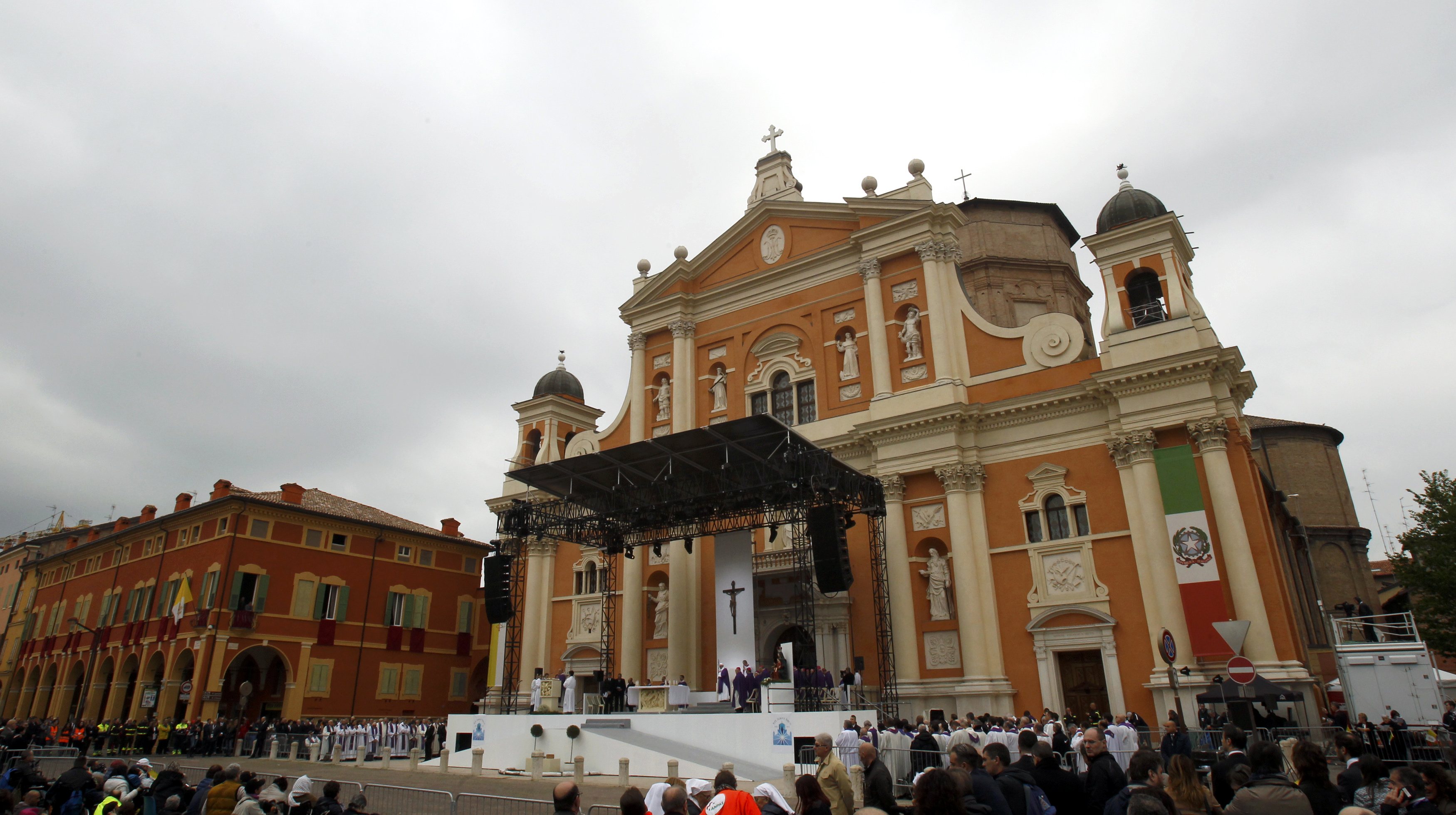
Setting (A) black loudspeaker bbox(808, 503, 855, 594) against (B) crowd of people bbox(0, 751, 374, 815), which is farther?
(A) black loudspeaker bbox(808, 503, 855, 594)

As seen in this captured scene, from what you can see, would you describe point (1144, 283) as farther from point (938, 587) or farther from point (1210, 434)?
point (938, 587)

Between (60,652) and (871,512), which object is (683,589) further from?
(60,652)

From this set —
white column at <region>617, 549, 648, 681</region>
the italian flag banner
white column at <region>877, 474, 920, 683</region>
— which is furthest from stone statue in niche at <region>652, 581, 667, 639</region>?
the italian flag banner

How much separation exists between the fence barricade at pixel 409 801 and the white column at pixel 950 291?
15.3m

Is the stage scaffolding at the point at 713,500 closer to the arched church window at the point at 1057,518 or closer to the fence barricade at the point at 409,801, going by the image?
the arched church window at the point at 1057,518

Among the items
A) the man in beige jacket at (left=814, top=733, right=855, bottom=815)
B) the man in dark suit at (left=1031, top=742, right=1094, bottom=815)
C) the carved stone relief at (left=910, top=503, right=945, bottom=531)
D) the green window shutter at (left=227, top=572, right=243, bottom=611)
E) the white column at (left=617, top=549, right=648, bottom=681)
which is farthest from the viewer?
the green window shutter at (left=227, top=572, right=243, bottom=611)

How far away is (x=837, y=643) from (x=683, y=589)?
4.86 m

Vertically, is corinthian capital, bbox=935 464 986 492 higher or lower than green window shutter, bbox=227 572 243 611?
higher

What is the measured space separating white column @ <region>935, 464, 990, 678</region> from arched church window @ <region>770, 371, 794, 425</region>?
497cm

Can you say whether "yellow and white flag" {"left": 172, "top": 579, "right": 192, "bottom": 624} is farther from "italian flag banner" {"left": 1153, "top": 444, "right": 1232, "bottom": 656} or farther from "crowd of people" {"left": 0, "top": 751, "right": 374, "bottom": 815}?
"italian flag banner" {"left": 1153, "top": 444, "right": 1232, "bottom": 656}

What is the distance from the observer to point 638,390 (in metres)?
27.7

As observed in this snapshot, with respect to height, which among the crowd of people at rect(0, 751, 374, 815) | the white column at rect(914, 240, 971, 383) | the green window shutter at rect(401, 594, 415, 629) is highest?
the white column at rect(914, 240, 971, 383)

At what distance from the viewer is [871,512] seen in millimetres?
20078

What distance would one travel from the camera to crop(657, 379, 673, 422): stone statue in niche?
26.8 metres
